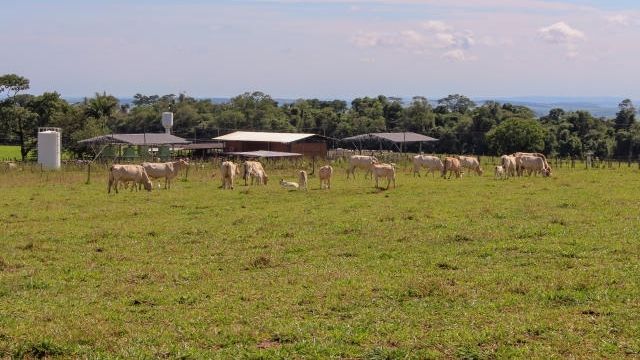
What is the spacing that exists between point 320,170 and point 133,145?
38.5 metres

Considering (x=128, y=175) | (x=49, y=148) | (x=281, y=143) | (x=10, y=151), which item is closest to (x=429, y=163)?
(x=128, y=175)

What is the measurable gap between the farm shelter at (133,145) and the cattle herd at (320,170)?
2652 cm

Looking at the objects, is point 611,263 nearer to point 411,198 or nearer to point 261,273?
point 261,273

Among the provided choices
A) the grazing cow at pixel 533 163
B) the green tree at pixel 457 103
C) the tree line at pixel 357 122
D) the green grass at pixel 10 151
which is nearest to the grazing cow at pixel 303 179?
the grazing cow at pixel 533 163

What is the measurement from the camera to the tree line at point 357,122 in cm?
7369

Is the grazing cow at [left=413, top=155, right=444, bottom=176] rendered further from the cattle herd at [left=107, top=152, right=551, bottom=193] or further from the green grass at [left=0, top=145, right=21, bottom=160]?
the green grass at [left=0, top=145, right=21, bottom=160]

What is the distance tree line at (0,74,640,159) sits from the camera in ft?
242

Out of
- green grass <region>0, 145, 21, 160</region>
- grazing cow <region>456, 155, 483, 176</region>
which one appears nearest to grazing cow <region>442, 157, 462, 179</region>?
grazing cow <region>456, 155, 483, 176</region>

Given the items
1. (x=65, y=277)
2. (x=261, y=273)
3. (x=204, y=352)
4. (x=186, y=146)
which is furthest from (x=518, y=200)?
(x=186, y=146)

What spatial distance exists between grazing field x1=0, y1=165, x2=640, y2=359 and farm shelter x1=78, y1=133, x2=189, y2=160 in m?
41.0

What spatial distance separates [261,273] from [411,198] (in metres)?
12.6

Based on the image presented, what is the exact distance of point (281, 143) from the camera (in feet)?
232

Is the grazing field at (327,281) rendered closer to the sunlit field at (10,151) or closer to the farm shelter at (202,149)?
the farm shelter at (202,149)

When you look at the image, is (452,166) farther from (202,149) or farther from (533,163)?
(202,149)
